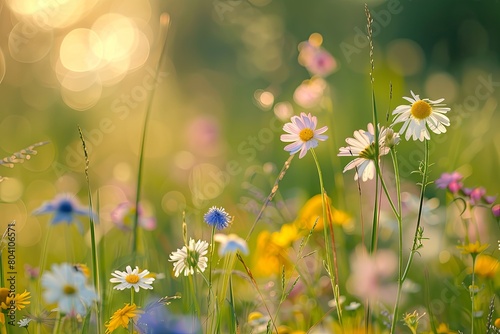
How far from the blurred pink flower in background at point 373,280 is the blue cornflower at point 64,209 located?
1.19 ft

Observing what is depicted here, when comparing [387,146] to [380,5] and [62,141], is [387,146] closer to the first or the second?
[62,141]

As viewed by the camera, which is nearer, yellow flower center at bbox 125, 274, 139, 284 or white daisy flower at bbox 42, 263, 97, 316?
white daisy flower at bbox 42, 263, 97, 316

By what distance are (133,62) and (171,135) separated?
1059mm

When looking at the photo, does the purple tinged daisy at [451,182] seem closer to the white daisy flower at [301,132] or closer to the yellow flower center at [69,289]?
the white daisy flower at [301,132]

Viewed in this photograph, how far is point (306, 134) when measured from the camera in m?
0.77

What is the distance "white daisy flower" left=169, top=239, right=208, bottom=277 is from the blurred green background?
0.38 meters

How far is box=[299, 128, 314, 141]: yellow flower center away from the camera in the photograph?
2.52 ft

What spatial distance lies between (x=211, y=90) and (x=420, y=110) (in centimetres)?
224

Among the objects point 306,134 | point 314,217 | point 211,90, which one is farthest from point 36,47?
point 306,134

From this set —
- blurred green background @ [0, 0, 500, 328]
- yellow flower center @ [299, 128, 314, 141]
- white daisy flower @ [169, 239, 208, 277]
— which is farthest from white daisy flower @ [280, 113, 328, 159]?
blurred green background @ [0, 0, 500, 328]

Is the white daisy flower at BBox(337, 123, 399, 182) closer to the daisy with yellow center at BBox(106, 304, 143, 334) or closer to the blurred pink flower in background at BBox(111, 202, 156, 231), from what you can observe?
the daisy with yellow center at BBox(106, 304, 143, 334)

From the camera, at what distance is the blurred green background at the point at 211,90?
1706 millimetres

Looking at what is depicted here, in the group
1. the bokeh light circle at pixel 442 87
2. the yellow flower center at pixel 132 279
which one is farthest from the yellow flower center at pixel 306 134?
the bokeh light circle at pixel 442 87

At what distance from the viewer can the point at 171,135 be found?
7.88 ft
